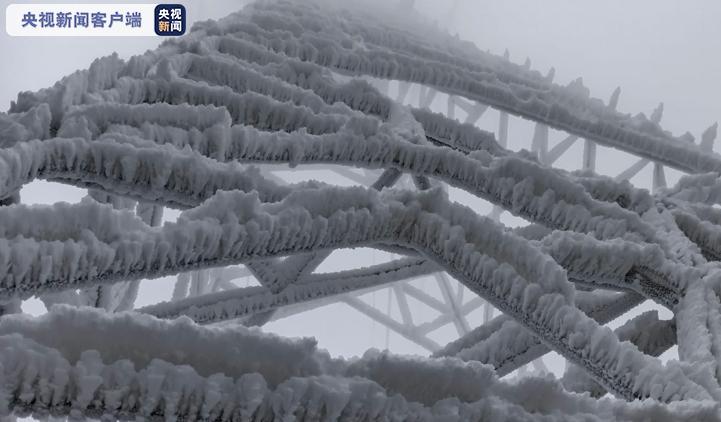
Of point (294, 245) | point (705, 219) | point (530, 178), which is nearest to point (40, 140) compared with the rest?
point (294, 245)

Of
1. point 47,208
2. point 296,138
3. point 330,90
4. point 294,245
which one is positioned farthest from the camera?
point 330,90

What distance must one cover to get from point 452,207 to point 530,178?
427 millimetres

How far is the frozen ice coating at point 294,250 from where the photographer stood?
1029mm

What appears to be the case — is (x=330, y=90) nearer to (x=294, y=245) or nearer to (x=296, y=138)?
(x=296, y=138)

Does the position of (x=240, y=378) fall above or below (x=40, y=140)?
below

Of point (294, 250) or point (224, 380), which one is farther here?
point (294, 250)

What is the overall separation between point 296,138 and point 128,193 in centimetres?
52

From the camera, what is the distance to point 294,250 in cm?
158

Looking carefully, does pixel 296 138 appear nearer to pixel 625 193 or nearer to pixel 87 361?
pixel 625 193

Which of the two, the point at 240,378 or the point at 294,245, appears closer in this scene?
the point at 240,378

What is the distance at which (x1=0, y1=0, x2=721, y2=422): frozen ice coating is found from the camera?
3.38ft

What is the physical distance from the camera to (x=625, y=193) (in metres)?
2.30

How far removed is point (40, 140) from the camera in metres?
1.58

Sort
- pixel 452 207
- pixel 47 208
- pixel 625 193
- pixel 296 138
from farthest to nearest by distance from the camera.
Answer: pixel 625 193, pixel 296 138, pixel 452 207, pixel 47 208
